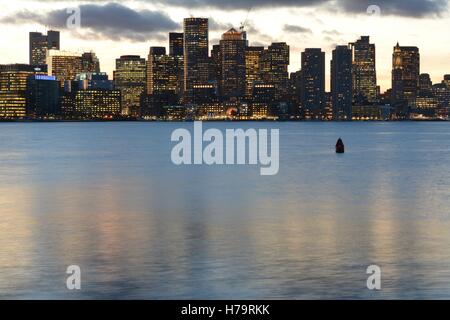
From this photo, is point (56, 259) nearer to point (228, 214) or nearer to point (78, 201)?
point (228, 214)

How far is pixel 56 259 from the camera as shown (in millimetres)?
26375

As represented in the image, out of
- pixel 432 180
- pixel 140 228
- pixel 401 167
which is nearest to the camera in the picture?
pixel 140 228

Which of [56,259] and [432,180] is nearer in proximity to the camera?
[56,259]

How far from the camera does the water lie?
73.0ft

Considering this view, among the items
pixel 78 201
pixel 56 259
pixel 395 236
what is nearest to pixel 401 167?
pixel 78 201

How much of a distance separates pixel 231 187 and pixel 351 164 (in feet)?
106

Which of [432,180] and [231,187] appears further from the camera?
[432,180]

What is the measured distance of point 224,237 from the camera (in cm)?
3116

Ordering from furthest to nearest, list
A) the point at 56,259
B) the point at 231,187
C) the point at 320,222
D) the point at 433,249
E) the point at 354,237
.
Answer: the point at 231,187
the point at 320,222
the point at 354,237
the point at 433,249
the point at 56,259

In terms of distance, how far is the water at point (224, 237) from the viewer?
22.2 m
